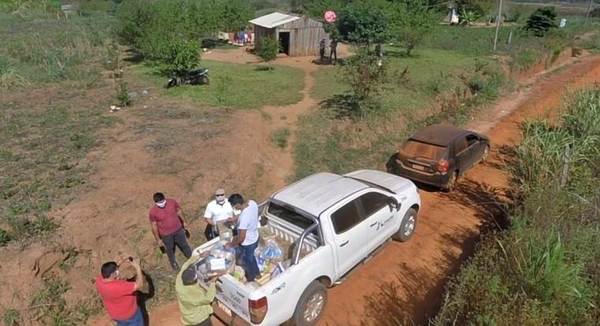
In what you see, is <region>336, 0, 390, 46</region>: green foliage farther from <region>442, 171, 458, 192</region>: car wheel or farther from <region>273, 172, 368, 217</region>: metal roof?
<region>273, 172, 368, 217</region>: metal roof

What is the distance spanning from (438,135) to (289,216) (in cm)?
569

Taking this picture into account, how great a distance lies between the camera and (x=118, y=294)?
16.9ft

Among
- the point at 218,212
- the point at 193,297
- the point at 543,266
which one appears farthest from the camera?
the point at 218,212

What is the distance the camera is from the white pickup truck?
5422 millimetres

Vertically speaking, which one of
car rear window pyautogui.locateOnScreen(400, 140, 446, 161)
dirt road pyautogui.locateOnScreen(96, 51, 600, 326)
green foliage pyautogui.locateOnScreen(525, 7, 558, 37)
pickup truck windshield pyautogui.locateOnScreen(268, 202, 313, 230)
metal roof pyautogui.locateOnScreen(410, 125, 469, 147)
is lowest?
dirt road pyautogui.locateOnScreen(96, 51, 600, 326)

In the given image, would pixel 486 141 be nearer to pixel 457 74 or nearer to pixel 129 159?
pixel 457 74

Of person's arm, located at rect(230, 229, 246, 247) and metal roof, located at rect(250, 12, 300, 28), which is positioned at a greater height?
metal roof, located at rect(250, 12, 300, 28)

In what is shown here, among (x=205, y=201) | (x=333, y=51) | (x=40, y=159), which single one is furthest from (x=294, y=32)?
(x=205, y=201)

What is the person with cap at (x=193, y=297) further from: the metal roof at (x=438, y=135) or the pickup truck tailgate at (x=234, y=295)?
the metal roof at (x=438, y=135)

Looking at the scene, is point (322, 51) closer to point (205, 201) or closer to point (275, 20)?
point (275, 20)

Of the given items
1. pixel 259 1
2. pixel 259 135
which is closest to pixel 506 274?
pixel 259 135

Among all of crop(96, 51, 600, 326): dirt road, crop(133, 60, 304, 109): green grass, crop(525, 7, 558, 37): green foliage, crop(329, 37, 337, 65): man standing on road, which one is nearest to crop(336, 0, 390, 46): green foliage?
crop(329, 37, 337, 65): man standing on road

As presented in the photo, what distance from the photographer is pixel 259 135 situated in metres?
12.4

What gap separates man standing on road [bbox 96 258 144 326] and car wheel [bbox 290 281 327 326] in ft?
7.52
